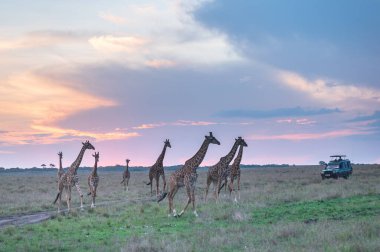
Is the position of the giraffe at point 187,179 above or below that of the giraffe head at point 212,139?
below

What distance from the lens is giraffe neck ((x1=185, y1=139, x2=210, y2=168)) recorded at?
21844 millimetres

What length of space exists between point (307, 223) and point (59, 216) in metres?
12.6

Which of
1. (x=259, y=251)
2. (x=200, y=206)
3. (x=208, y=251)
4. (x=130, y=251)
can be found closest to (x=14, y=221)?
(x=200, y=206)

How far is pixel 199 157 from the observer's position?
22359 mm

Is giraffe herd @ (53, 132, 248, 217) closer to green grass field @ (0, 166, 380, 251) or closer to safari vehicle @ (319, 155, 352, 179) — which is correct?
green grass field @ (0, 166, 380, 251)

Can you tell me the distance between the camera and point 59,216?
23.8 meters

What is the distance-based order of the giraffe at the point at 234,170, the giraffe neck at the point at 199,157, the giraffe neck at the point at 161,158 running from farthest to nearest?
the giraffe neck at the point at 161,158 < the giraffe at the point at 234,170 < the giraffe neck at the point at 199,157

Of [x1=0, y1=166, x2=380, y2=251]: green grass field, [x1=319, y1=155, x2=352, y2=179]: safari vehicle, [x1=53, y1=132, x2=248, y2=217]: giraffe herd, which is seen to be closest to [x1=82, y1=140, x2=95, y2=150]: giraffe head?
[x1=53, y1=132, x2=248, y2=217]: giraffe herd

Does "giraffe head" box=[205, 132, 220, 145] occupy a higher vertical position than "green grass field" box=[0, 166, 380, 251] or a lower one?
higher

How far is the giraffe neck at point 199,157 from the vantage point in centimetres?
2184

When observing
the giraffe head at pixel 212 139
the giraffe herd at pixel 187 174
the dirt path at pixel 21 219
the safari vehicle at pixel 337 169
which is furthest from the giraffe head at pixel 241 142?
the safari vehicle at pixel 337 169

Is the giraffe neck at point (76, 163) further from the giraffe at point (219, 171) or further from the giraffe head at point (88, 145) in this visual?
the giraffe at point (219, 171)

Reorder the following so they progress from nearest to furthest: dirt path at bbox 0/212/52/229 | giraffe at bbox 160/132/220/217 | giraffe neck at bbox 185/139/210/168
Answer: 1. giraffe at bbox 160/132/220/217
2. giraffe neck at bbox 185/139/210/168
3. dirt path at bbox 0/212/52/229

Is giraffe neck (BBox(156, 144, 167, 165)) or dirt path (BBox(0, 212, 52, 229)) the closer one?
dirt path (BBox(0, 212, 52, 229))
